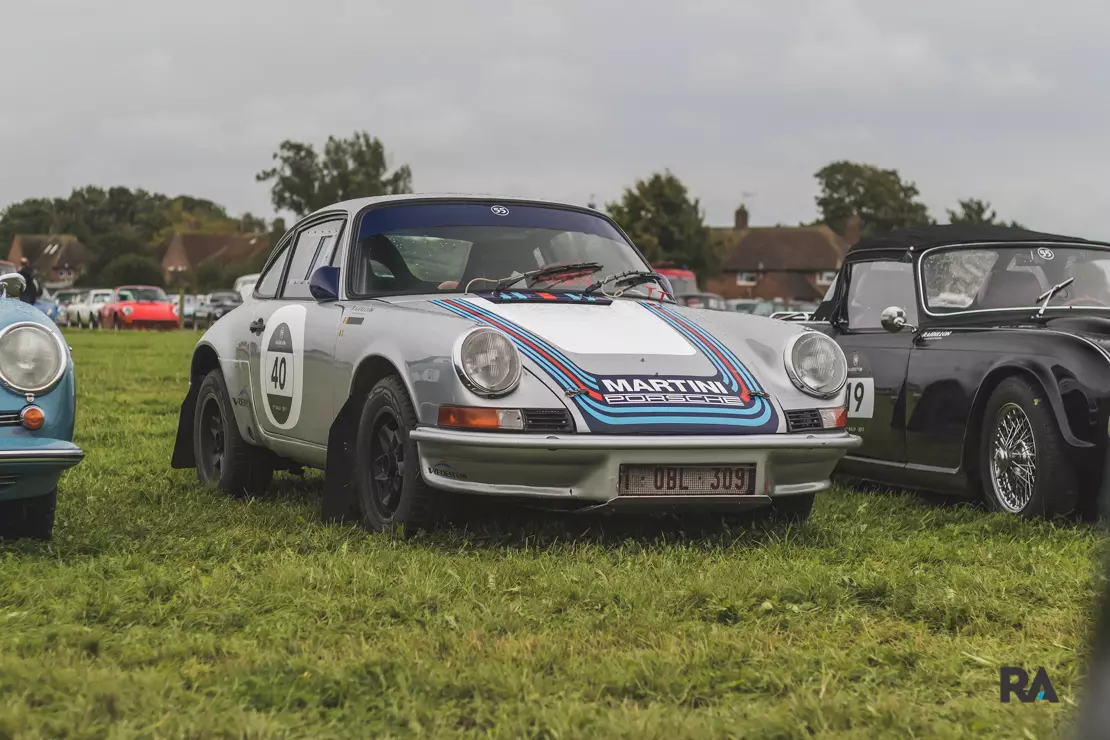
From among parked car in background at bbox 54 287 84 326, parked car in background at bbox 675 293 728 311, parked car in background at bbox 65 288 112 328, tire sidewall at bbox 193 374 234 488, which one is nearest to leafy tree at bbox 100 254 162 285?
parked car in background at bbox 54 287 84 326

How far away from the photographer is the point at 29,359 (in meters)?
5.13

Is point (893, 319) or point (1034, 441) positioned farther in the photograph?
point (893, 319)

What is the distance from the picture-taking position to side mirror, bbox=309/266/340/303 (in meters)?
6.46

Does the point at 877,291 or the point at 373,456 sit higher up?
the point at 877,291

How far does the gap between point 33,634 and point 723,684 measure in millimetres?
1876

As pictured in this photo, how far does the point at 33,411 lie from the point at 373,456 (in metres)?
1.34

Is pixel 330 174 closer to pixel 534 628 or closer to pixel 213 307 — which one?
pixel 213 307

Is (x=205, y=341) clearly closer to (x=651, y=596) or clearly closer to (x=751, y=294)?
(x=651, y=596)

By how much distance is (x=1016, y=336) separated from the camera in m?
6.61

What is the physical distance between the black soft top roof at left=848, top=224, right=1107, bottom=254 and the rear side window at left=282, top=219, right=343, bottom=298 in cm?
319

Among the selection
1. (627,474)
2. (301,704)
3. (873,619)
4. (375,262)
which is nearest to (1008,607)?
(873,619)

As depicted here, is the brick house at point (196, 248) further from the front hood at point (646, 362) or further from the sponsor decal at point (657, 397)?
the sponsor decal at point (657, 397)

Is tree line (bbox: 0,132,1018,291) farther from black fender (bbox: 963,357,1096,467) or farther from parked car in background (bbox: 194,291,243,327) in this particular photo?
black fender (bbox: 963,357,1096,467)

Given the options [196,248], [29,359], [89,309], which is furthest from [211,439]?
[196,248]
